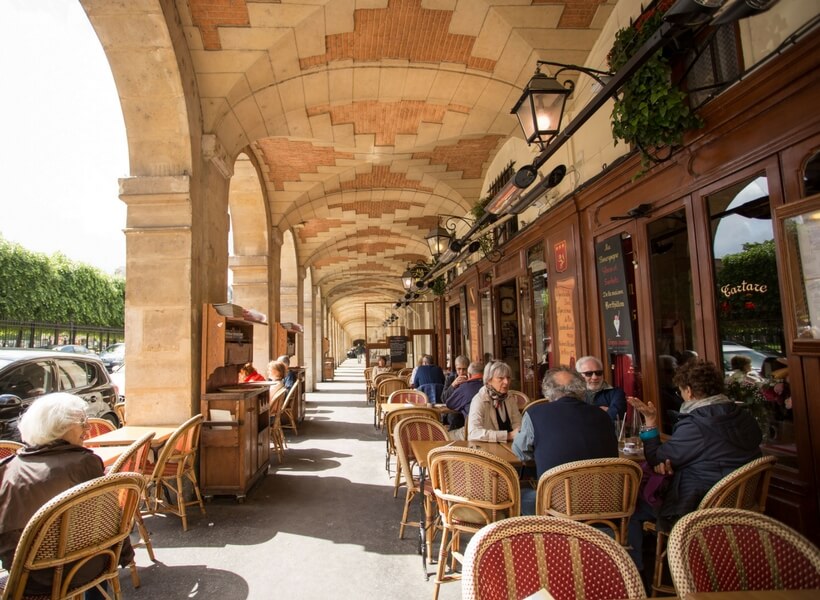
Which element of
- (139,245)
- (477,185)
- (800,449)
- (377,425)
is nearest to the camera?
(800,449)

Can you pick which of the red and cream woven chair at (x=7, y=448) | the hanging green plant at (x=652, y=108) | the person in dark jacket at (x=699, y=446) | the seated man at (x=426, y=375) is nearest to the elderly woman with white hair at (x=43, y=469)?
the red and cream woven chair at (x=7, y=448)

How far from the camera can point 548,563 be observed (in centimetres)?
132

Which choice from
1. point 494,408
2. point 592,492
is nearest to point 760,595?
point 592,492

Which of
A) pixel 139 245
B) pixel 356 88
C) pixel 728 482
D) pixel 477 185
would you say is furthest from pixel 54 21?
pixel 477 185

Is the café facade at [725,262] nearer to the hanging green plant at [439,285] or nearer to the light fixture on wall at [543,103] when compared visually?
the light fixture on wall at [543,103]

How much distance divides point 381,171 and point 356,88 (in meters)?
3.46

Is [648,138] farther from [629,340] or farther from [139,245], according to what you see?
[139,245]

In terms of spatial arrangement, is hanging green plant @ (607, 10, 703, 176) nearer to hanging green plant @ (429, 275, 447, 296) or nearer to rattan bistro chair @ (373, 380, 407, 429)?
rattan bistro chair @ (373, 380, 407, 429)

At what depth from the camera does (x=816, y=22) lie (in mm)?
2193

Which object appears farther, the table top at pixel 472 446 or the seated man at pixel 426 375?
the seated man at pixel 426 375

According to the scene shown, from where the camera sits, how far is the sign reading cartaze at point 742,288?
2.74 metres

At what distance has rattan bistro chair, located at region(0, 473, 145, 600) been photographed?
1835 mm

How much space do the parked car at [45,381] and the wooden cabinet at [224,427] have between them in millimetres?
1873

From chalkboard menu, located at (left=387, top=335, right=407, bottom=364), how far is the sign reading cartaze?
12.6 metres
